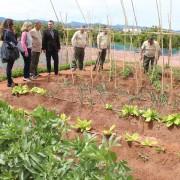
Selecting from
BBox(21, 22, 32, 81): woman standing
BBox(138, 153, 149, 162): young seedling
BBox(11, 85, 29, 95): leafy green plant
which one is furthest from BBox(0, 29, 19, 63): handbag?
BBox(138, 153, 149, 162): young seedling

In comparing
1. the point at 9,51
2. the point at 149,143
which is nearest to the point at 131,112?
the point at 149,143

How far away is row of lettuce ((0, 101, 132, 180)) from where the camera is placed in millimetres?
2803

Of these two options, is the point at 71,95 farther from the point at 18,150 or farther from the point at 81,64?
the point at 18,150

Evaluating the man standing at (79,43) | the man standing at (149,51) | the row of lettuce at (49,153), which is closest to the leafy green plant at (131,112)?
the row of lettuce at (49,153)

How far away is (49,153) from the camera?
306 centimetres

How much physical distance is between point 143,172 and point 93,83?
522 cm

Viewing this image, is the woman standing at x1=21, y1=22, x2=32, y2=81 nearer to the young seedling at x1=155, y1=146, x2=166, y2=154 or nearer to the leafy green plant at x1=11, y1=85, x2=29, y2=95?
the leafy green plant at x1=11, y1=85, x2=29, y2=95

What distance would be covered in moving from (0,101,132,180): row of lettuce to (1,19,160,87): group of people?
5467 millimetres

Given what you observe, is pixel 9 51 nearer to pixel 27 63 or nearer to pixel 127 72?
pixel 27 63

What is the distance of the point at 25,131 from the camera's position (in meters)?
3.30

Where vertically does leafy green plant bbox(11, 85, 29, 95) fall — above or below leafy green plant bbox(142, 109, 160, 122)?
above

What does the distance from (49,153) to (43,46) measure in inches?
302

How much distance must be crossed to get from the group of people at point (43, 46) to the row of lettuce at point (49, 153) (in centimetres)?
547

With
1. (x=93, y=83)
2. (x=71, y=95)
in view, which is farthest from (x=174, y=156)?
(x=93, y=83)
